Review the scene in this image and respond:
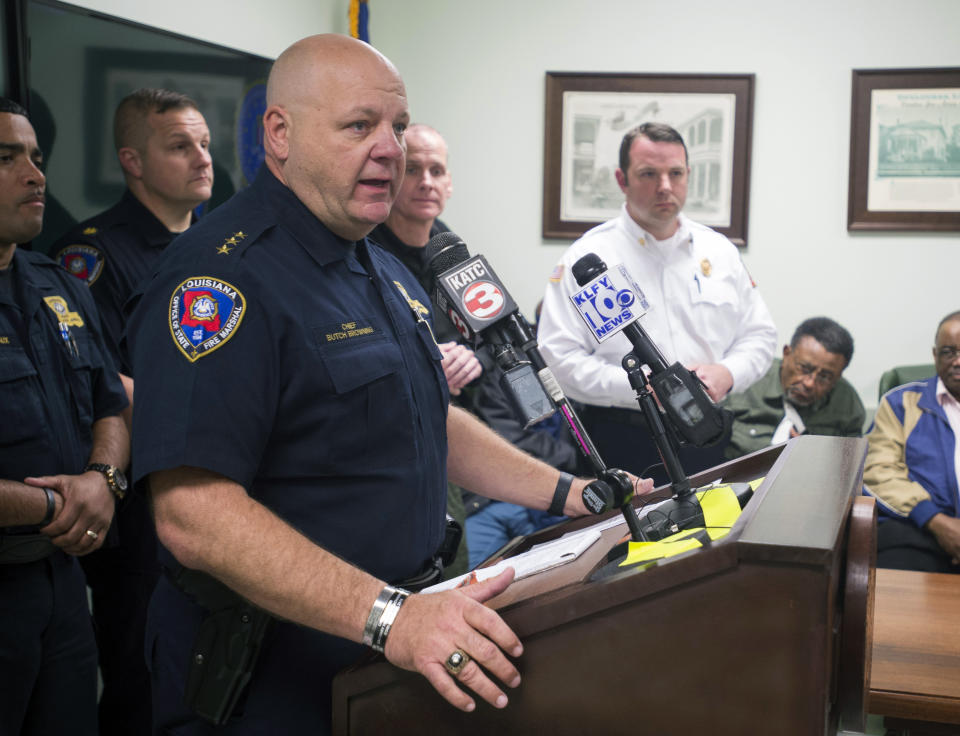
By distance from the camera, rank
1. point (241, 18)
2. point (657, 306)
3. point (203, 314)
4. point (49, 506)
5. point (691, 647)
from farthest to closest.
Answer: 1. point (241, 18)
2. point (657, 306)
3. point (49, 506)
4. point (203, 314)
5. point (691, 647)

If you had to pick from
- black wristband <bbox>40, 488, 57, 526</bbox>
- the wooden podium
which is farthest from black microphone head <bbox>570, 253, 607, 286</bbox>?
black wristband <bbox>40, 488, 57, 526</bbox>

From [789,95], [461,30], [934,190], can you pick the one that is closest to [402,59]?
[461,30]

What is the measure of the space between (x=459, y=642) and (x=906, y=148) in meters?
3.65

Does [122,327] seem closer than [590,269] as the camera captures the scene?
No

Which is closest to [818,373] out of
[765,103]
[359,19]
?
Result: [765,103]

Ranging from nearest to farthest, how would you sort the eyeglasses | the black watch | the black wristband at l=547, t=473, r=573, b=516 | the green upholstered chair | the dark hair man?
1. the black wristband at l=547, t=473, r=573, b=516
2. the black watch
3. the dark hair man
4. the eyeglasses
5. the green upholstered chair

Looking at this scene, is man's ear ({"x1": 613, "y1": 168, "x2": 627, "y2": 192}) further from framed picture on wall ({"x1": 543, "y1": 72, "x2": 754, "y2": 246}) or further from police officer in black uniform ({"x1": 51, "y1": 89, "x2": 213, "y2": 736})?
framed picture on wall ({"x1": 543, "y1": 72, "x2": 754, "y2": 246})

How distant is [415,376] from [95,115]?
1.57 meters

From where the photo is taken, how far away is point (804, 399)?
3.40 meters

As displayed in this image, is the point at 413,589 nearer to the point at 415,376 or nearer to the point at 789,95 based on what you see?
the point at 415,376

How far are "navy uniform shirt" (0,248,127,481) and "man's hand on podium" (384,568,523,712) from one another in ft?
3.77

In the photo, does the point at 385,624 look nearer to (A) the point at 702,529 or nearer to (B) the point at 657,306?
(A) the point at 702,529

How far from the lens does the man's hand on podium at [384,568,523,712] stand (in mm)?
811

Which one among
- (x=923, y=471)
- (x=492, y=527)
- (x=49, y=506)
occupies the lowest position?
(x=492, y=527)
